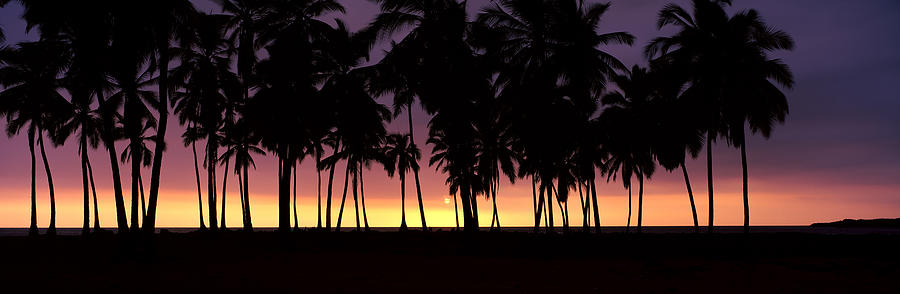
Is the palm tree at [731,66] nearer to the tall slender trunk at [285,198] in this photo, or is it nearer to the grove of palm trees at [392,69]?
A: the grove of palm trees at [392,69]

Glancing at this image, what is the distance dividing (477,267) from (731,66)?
53.2 feet

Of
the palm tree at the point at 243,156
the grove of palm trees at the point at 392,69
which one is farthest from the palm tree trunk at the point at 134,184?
the palm tree at the point at 243,156

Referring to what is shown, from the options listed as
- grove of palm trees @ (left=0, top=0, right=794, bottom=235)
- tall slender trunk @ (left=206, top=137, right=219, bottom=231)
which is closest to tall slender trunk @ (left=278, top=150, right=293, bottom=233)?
grove of palm trees @ (left=0, top=0, right=794, bottom=235)

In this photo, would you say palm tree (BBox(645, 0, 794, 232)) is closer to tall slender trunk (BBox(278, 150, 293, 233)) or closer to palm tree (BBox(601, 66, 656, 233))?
palm tree (BBox(601, 66, 656, 233))

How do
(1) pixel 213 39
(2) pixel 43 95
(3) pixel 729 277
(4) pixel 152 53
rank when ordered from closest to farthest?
(3) pixel 729 277, (4) pixel 152 53, (1) pixel 213 39, (2) pixel 43 95

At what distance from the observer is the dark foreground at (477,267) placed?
11953mm

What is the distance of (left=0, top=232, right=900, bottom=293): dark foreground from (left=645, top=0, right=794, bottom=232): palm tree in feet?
18.3

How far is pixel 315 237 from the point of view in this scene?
28859 mm

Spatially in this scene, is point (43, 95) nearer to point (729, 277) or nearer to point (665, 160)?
point (729, 277)

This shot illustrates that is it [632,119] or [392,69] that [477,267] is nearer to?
[392,69]

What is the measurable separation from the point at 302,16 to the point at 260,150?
2415cm

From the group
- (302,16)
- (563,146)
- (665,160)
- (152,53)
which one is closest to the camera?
(152,53)

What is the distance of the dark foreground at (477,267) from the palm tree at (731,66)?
5.57 m

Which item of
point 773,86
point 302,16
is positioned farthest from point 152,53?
point 773,86
